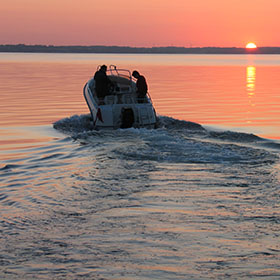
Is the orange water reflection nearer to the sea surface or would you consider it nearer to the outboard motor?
the sea surface

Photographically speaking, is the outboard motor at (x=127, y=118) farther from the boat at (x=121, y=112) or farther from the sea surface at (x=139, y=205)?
the sea surface at (x=139, y=205)

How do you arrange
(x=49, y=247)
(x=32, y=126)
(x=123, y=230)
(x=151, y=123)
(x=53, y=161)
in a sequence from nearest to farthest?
(x=49, y=247)
(x=123, y=230)
(x=53, y=161)
(x=151, y=123)
(x=32, y=126)

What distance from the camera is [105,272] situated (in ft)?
17.8

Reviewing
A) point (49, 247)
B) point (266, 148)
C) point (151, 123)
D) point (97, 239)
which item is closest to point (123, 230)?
point (97, 239)

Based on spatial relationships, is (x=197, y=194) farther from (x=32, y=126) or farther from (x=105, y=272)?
(x=32, y=126)

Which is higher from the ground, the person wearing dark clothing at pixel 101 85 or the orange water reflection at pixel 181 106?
the person wearing dark clothing at pixel 101 85

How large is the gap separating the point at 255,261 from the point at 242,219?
1438 millimetres

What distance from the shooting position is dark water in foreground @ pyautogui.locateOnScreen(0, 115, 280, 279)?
5.61 metres

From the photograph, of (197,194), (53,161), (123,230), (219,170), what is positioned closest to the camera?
(123,230)

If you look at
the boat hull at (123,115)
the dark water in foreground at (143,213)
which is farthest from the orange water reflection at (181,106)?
the dark water in foreground at (143,213)

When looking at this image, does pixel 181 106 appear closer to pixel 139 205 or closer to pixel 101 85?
pixel 101 85

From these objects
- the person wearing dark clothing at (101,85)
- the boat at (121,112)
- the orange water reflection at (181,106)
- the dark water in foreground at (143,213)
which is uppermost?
the person wearing dark clothing at (101,85)

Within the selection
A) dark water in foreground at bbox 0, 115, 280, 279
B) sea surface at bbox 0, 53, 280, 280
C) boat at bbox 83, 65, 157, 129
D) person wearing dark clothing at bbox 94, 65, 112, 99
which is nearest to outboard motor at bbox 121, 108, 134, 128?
boat at bbox 83, 65, 157, 129

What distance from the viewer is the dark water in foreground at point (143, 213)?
561cm
